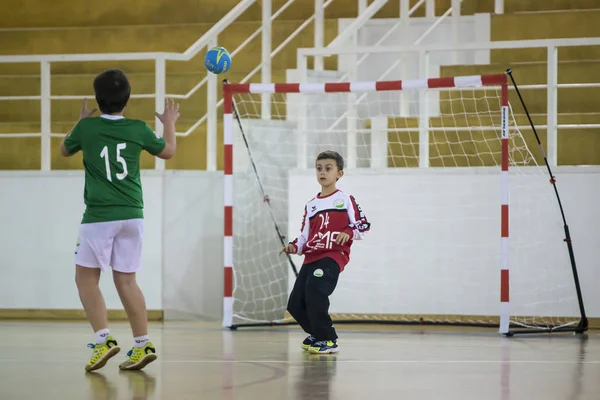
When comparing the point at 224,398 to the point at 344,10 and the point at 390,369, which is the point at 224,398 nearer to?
the point at 390,369

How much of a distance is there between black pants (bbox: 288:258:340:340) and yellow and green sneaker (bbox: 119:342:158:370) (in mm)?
1547

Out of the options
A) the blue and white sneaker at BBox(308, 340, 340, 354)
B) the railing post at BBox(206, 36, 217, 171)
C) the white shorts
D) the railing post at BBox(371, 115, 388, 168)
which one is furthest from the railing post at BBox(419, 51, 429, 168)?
the white shorts

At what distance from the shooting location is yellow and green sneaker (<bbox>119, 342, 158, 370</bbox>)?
5.45 metres

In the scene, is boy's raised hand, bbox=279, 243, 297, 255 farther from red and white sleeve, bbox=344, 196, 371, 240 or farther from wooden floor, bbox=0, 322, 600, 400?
wooden floor, bbox=0, 322, 600, 400

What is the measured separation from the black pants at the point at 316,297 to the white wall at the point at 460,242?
2.70 meters

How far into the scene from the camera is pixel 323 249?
692 centimetres

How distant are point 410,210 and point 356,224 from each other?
2737mm

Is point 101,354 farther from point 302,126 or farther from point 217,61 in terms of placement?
point 302,126

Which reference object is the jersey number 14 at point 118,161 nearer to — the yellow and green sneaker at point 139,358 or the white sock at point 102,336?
the white sock at point 102,336

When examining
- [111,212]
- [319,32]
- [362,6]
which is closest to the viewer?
[111,212]

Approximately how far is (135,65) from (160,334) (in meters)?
5.18

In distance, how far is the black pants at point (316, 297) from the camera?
6.75 metres

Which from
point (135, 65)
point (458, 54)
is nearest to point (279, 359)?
point (458, 54)

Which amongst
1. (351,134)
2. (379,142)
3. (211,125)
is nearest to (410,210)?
(379,142)
